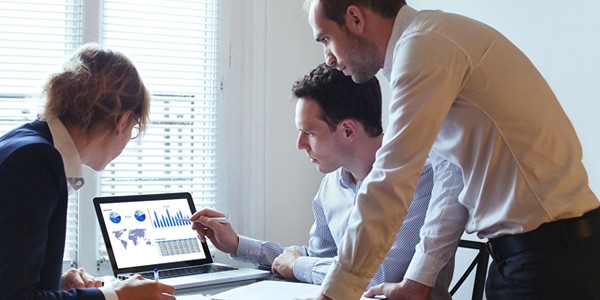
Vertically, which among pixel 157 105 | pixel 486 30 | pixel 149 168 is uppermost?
pixel 486 30

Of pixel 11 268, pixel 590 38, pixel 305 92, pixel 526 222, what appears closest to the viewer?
pixel 11 268

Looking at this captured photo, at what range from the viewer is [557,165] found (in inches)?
61.1

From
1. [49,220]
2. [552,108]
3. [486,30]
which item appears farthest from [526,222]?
[49,220]

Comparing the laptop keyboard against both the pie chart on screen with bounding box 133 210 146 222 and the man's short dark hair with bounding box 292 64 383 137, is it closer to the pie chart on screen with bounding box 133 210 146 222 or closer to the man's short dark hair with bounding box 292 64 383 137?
the pie chart on screen with bounding box 133 210 146 222

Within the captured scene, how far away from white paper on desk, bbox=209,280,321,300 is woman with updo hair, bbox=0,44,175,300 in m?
0.27

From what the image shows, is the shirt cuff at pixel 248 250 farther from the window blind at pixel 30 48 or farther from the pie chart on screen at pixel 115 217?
the window blind at pixel 30 48

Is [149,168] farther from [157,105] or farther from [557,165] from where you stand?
[557,165]

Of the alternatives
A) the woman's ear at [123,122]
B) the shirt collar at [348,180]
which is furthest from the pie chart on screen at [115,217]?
the woman's ear at [123,122]

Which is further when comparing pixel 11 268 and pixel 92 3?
pixel 92 3

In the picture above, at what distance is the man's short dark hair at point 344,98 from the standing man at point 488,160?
0.73m

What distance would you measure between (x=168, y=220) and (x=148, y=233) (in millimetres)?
94

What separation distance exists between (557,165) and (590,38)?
2.91 feet

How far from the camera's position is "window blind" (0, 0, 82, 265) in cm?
308

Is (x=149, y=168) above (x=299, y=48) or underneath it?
underneath
